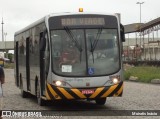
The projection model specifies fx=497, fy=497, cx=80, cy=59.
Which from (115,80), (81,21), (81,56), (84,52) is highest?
(81,21)

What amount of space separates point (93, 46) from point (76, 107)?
2825 millimetres

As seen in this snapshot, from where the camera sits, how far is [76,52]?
584 inches

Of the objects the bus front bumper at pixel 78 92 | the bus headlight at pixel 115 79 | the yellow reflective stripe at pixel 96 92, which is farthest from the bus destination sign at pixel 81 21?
the yellow reflective stripe at pixel 96 92

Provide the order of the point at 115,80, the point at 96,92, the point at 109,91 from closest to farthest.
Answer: the point at 96,92 → the point at 109,91 → the point at 115,80

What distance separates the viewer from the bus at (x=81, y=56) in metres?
14.6

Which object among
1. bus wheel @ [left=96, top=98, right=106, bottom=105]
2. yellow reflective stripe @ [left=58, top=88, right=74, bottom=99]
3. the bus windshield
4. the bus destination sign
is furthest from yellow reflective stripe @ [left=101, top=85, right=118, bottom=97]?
bus wheel @ [left=96, top=98, right=106, bottom=105]

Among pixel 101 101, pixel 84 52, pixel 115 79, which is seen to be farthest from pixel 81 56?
pixel 101 101

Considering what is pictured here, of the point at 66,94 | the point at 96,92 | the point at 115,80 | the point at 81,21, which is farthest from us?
the point at 81,21

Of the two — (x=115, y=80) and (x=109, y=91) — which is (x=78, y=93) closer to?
(x=109, y=91)

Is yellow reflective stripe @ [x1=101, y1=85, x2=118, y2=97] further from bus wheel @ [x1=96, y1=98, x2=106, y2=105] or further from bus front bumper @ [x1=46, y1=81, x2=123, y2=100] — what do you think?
bus wheel @ [x1=96, y1=98, x2=106, y2=105]

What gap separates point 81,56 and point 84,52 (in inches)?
6.0

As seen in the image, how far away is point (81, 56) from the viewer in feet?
48.5

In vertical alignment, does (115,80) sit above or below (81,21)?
below

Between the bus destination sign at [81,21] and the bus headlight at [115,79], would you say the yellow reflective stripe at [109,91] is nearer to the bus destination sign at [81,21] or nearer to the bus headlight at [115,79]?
the bus headlight at [115,79]
